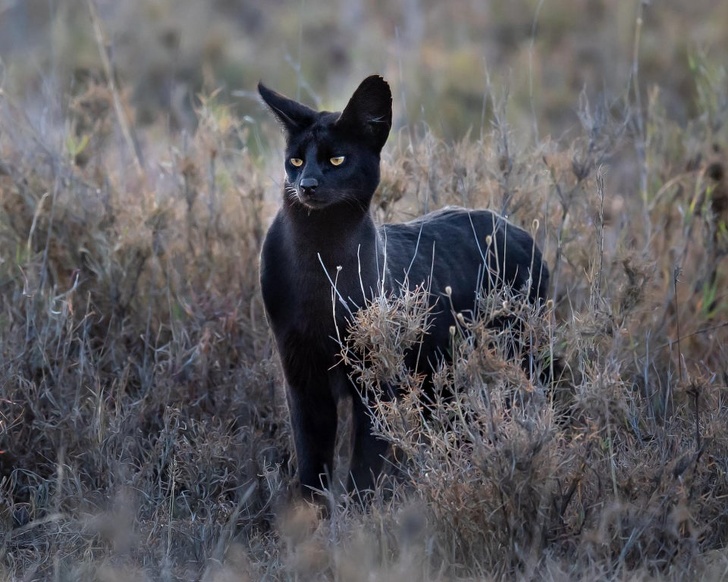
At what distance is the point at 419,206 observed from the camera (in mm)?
5270

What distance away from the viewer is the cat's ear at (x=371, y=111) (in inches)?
159

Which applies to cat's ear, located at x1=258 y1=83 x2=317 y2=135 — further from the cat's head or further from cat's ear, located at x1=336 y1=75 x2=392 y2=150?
cat's ear, located at x1=336 y1=75 x2=392 y2=150

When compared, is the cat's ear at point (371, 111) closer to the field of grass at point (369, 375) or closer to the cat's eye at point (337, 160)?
the cat's eye at point (337, 160)

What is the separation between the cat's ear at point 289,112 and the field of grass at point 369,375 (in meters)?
0.83

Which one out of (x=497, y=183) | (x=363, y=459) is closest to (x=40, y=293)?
(x=363, y=459)

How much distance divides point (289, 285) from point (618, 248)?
147 cm

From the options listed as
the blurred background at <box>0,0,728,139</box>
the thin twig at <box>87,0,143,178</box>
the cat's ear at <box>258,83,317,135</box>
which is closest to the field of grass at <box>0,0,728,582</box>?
the thin twig at <box>87,0,143,178</box>

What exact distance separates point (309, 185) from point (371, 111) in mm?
461

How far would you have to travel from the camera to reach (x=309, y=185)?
12.7ft

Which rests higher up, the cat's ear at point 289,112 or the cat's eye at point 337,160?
the cat's ear at point 289,112

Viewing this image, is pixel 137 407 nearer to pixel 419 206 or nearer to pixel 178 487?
pixel 178 487

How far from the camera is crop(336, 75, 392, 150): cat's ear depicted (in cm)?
404

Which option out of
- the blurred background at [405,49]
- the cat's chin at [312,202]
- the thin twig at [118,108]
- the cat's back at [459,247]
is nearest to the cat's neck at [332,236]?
the cat's chin at [312,202]

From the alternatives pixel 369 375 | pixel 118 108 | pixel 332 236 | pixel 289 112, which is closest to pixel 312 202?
pixel 332 236
